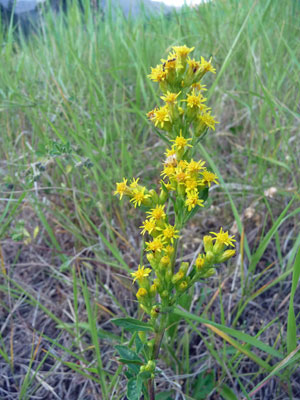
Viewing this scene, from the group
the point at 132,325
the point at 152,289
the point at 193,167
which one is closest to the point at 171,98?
the point at 193,167

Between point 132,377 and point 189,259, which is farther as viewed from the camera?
point 189,259

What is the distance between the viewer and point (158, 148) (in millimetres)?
2322

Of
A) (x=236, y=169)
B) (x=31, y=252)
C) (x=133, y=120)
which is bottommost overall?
(x=31, y=252)

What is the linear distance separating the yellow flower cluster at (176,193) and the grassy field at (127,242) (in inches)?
4.5

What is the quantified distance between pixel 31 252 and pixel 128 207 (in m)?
0.59

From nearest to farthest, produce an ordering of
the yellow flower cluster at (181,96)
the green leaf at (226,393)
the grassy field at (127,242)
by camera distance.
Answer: the yellow flower cluster at (181,96), the green leaf at (226,393), the grassy field at (127,242)

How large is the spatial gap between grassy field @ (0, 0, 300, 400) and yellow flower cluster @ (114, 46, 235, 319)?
11 centimetres

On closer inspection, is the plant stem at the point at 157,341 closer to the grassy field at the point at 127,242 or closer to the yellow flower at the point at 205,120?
the grassy field at the point at 127,242

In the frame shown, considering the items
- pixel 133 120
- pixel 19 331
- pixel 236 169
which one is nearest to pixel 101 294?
pixel 19 331

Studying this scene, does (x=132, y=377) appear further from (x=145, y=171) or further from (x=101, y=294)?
(x=145, y=171)

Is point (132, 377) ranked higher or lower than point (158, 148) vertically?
lower

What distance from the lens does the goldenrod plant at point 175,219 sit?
3.70ft

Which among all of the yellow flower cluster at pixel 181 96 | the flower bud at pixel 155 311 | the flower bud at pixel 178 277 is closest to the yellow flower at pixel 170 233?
the flower bud at pixel 178 277

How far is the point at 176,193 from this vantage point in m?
1.18
